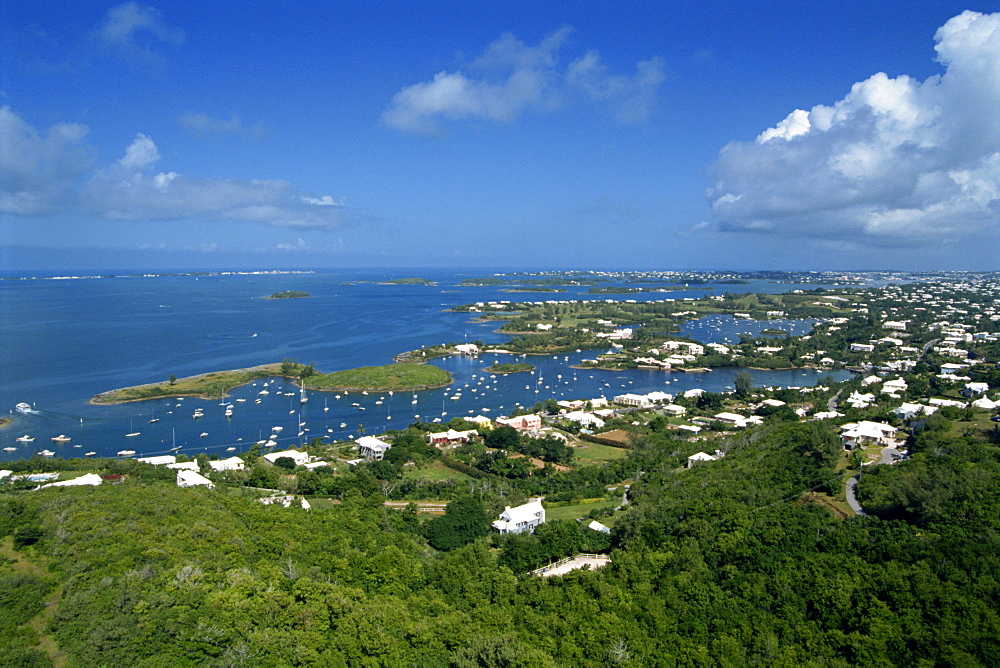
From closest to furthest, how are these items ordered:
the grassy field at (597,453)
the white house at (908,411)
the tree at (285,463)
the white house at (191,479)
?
the white house at (191,479) → the tree at (285,463) → the grassy field at (597,453) → the white house at (908,411)

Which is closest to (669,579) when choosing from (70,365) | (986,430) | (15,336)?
(986,430)

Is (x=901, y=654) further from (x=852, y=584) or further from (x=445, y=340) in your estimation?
(x=445, y=340)

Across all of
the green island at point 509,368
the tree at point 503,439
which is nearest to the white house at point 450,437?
the tree at point 503,439

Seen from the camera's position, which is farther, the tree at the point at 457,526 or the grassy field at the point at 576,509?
the grassy field at the point at 576,509

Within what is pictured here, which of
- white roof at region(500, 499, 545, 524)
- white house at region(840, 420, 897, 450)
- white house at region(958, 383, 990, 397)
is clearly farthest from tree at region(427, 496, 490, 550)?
white house at region(958, 383, 990, 397)

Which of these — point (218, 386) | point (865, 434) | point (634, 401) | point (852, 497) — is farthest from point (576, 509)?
point (218, 386)

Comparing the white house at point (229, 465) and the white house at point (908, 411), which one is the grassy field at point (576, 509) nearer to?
the white house at point (229, 465)
